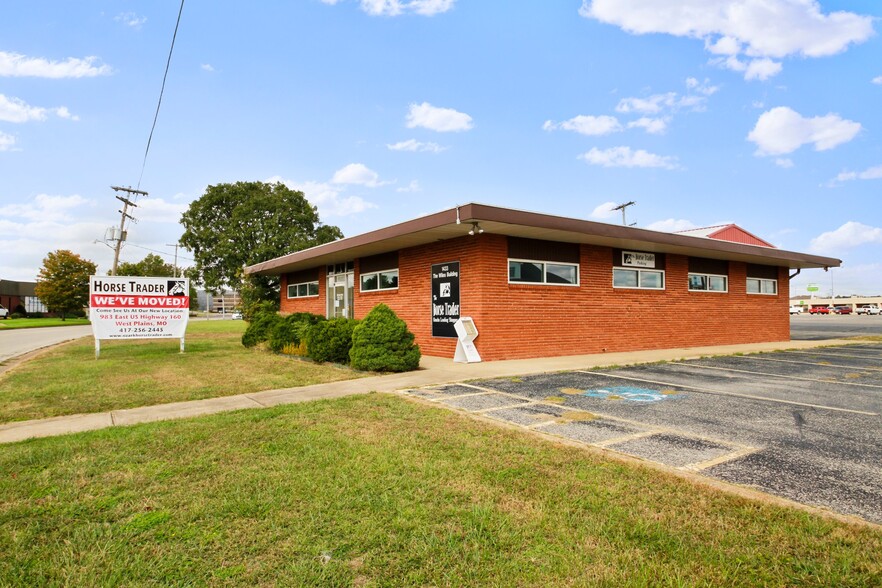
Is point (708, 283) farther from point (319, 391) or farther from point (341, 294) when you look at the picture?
point (319, 391)

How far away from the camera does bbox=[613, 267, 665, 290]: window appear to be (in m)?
15.5

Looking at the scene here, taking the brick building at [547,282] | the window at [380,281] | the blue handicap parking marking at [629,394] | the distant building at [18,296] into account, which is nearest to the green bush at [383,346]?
the brick building at [547,282]

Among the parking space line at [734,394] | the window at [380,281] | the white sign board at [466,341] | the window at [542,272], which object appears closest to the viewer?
the parking space line at [734,394]

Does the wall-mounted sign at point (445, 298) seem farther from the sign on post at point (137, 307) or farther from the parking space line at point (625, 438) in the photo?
the parking space line at point (625, 438)

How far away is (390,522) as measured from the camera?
305cm

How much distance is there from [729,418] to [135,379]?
10120 mm

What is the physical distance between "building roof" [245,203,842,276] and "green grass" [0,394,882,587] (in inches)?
268

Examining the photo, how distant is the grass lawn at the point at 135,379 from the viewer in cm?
719

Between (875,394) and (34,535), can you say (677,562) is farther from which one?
(875,394)

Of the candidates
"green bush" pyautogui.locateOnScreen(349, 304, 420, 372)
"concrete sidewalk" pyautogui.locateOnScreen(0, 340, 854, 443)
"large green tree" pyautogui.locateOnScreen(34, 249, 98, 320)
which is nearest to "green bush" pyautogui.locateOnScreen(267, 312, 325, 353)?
"concrete sidewalk" pyautogui.locateOnScreen(0, 340, 854, 443)

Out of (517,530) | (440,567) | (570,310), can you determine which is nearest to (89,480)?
(440,567)

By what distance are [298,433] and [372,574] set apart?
2915 mm

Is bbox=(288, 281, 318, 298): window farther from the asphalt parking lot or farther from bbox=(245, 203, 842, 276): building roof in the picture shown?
the asphalt parking lot

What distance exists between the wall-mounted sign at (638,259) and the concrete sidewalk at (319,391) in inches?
140
